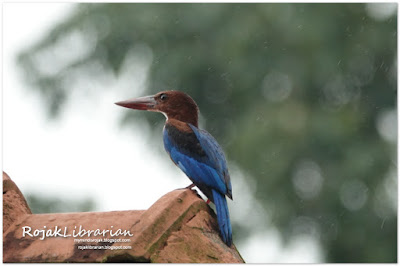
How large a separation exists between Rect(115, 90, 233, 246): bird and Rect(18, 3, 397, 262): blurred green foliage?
5335 millimetres

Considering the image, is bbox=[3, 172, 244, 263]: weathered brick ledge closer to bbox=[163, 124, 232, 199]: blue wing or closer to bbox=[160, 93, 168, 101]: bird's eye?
bbox=[163, 124, 232, 199]: blue wing

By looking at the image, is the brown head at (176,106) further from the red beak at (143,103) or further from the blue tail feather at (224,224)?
the blue tail feather at (224,224)

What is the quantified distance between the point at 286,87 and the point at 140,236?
25.1 feet

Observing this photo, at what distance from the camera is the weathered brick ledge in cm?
377

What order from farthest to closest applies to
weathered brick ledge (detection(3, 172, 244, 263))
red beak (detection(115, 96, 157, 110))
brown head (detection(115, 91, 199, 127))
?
red beak (detection(115, 96, 157, 110)) → brown head (detection(115, 91, 199, 127)) → weathered brick ledge (detection(3, 172, 244, 263))

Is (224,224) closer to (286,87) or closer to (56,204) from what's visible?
(56,204)

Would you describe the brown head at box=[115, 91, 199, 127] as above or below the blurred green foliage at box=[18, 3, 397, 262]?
above

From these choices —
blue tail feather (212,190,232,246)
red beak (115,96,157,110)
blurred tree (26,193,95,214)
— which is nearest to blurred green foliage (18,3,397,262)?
blurred tree (26,193,95,214)

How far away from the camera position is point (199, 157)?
461 cm

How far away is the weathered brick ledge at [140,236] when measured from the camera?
377 cm

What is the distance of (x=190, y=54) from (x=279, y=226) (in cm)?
257

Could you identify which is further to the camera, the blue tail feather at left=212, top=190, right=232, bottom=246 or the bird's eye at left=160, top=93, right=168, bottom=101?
the bird's eye at left=160, top=93, right=168, bottom=101

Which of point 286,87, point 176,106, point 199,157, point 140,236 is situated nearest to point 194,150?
point 199,157

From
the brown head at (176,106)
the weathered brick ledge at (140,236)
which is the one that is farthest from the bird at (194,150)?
the weathered brick ledge at (140,236)
